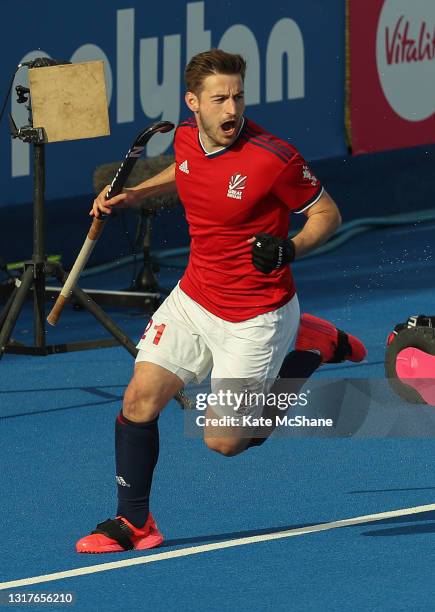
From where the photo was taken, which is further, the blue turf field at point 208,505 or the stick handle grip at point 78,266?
the stick handle grip at point 78,266

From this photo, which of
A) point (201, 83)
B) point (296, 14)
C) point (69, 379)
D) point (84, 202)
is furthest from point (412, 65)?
point (201, 83)

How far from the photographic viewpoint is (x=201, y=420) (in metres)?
9.50

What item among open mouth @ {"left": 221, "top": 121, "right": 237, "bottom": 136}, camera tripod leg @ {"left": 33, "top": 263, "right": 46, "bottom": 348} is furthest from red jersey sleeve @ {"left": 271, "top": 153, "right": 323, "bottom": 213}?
camera tripod leg @ {"left": 33, "top": 263, "right": 46, "bottom": 348}

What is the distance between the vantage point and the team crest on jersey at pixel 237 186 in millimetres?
6758

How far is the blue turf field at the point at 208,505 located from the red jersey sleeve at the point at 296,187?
4.69ft

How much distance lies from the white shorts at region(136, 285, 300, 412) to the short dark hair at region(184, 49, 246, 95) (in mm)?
910

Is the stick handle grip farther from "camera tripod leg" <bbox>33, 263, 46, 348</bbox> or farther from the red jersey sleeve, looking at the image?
"camera tripod leg" <bbox>33, 263, 46, 348</bbox>

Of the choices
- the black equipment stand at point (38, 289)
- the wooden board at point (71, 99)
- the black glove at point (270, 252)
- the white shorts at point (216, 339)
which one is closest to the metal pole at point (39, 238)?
the black equipment stand at point (38, 289)

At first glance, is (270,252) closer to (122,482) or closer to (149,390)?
(149,390)

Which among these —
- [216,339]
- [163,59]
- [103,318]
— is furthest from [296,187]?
[163,59]

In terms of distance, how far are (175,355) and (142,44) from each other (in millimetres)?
6780

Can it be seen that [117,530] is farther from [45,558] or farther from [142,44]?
[142,44]

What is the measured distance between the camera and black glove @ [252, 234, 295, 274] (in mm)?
6438

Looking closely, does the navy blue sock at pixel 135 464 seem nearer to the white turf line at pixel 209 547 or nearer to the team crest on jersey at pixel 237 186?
the white turf line at pixel 209 547
